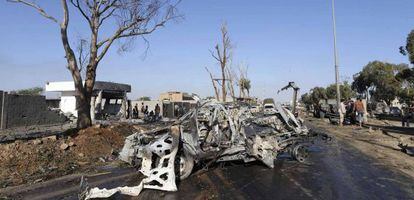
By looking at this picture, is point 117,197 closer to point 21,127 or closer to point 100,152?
point 100,152

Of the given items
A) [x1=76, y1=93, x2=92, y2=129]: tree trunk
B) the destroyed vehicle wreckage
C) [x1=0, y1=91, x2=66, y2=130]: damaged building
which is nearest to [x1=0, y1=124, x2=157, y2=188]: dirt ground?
[x1=76, y1=93, x2=92, y2=129]: tree trunk

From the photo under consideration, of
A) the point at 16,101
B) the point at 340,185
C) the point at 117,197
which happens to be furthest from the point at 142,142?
the point at 16,101

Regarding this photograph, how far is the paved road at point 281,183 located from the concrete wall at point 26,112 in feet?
54.6

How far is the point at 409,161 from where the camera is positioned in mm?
12398

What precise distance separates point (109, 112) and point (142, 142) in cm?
3321

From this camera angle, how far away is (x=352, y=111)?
3011 centimetres

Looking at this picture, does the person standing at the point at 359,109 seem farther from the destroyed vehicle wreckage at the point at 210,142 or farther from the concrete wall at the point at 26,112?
the concrete wall at the point at 26,112

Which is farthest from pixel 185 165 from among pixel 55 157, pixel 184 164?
pixel 55 157

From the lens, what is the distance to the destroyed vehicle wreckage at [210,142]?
8.82 metres

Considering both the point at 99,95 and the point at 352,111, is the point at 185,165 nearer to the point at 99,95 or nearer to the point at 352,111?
the point at 352,111

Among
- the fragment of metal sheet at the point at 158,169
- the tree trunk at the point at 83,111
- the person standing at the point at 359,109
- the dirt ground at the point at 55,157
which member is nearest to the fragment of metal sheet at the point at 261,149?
the fragment of metal sheet at the point at 158,169

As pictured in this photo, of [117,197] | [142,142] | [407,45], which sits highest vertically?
[407,45]

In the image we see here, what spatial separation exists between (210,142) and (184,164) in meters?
1.29

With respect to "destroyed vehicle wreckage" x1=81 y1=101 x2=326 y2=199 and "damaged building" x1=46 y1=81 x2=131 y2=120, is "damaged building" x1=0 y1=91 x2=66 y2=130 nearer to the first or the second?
"damaged building" x1=46 y1=81 x2=131 y2=120
